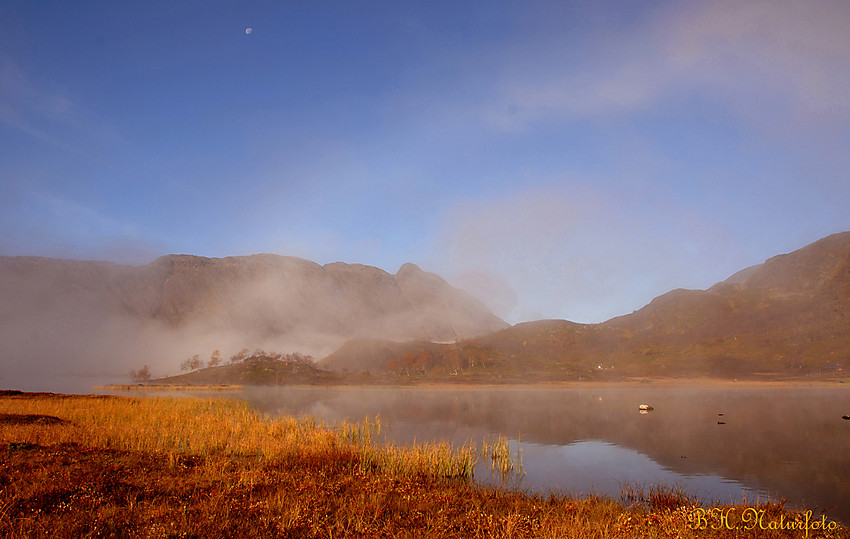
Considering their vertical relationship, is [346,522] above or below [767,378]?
above

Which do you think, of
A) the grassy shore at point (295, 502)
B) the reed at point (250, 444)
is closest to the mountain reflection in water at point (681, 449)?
the reed at point (250, 444)

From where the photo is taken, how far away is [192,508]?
1109 cm

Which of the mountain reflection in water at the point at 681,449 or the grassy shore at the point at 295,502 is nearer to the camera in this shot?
the grassy shore at the point at 295,502

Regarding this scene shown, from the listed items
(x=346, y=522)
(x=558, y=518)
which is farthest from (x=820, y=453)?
(x=346, y=522)

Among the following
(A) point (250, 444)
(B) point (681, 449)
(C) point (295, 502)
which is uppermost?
(C) point (295, 502)

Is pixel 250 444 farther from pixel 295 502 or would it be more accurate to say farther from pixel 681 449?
pixel 681 449

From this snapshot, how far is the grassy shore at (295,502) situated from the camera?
10094 mm

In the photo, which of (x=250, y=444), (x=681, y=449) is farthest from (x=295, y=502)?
(x=681, y=449)

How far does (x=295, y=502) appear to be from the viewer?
38.6ft

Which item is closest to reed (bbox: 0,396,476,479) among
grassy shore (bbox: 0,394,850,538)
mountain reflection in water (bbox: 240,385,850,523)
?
grassy shore (bbox: 0,394,850,538)

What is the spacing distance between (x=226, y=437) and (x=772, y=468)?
28277 millimetres

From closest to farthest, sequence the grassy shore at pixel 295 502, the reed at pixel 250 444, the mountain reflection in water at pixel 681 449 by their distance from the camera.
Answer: the grassy shore at pixel 295 502, the reed at pixel 250 444, the mountain reflection in water at pixel 681 449

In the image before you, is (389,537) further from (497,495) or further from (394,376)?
(394,376)

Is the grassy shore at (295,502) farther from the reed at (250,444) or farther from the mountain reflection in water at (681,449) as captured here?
the mountain reflection in water at (681,449)
